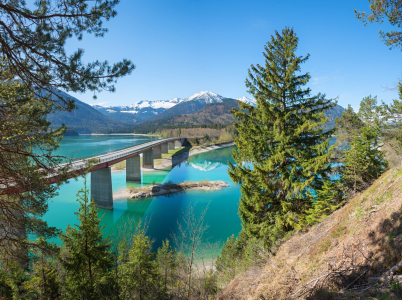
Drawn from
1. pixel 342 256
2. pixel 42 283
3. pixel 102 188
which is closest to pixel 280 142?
pixel 342 256

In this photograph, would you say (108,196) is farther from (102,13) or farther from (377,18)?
(377,18)

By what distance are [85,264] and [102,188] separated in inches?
785

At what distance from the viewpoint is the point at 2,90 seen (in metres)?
4.99

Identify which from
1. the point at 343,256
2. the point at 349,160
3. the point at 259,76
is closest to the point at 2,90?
the point at 259,76

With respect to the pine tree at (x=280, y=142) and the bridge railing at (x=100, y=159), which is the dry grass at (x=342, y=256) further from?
the bridge railing at (x=100, y=159)

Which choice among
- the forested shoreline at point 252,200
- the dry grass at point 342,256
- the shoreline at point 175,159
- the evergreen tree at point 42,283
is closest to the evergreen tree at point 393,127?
the forested shoreline at point 252,200

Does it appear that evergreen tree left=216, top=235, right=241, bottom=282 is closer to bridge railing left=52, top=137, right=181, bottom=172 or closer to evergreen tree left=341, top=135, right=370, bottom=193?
evergreen tree left=341, top=135, right=370, bottom=193

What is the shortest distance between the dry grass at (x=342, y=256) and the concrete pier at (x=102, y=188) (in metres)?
23.2

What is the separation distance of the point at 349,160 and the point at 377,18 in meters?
6.68

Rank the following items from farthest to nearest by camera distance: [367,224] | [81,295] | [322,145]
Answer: [322,145] → [81,295] → [367,224]

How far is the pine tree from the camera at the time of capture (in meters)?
8.77

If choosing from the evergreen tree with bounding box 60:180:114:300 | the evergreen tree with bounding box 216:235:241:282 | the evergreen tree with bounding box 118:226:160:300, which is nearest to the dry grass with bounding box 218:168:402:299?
the evergreen tree with bounding box 216:235:241:282

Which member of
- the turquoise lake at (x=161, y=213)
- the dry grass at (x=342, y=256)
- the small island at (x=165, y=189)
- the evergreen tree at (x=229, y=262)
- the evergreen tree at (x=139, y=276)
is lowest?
the turquoise lake at (x=161, y=213)

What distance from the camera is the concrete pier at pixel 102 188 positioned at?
26.8 metres
